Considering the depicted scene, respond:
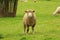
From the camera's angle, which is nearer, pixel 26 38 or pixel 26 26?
pixel 26 38

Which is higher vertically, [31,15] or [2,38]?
[31,15]

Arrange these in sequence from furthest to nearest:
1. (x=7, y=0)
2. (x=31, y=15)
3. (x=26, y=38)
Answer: (x=7, y=0)
(x=31, y=15)
(x=26, y=38)

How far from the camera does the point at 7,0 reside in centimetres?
2278

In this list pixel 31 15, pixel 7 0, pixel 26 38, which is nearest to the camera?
pixel 26 38

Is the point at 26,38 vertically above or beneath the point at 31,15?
beneath

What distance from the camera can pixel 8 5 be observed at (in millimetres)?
22922

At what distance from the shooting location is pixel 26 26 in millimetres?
12781

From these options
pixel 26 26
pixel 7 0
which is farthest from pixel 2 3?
pixel 26 26

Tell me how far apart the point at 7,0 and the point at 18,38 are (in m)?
11.5

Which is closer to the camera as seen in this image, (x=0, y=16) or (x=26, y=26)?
(x=26, y=26)

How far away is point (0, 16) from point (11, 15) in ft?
3.19

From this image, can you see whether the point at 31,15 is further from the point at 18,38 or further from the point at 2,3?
the point at 2,3

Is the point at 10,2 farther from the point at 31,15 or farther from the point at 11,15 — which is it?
the point at 31,15

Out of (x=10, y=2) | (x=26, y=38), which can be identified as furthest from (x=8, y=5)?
(x=26, y=38)
